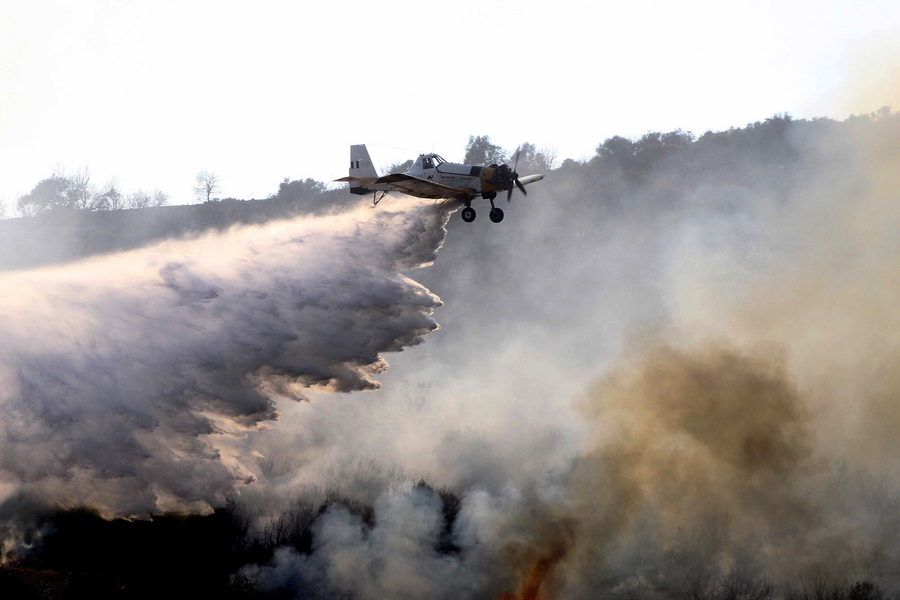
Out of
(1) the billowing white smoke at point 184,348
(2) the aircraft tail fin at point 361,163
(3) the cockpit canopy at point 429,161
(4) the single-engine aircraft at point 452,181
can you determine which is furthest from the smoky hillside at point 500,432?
(2) the aircraft tail fin at point 361,163

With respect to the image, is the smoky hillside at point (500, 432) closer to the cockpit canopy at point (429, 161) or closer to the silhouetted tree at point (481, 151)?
the cockpit canopy at point (429, 161)

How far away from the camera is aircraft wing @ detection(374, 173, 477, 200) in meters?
28.0

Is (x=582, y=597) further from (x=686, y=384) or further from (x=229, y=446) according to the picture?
(x=229, y=446)

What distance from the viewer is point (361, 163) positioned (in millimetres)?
31250

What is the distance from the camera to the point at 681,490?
128 ft

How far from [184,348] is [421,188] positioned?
10.2 m

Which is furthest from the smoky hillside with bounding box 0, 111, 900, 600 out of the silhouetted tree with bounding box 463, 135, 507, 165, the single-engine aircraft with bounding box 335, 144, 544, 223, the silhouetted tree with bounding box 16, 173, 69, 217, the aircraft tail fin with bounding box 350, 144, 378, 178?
the silhouetted tree with bounding box 16, 173, 69, 217

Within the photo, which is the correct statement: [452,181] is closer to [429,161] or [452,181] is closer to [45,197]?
[429,161]

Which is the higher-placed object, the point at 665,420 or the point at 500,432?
the point at 665,420

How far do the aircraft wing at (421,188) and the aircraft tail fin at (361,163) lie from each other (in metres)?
2.16

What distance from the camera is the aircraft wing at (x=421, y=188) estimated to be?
91.9ft

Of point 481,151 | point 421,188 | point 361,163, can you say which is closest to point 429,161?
point 421,188

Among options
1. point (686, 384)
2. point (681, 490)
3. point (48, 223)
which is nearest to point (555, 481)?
point (681, 490)

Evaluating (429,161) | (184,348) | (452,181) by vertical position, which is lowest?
(184,348)
